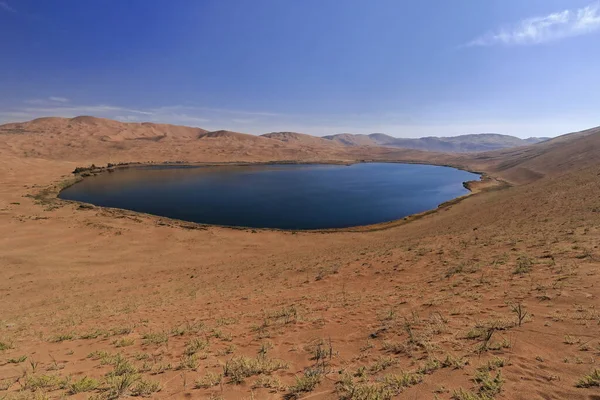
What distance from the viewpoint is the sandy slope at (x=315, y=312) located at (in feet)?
17.0

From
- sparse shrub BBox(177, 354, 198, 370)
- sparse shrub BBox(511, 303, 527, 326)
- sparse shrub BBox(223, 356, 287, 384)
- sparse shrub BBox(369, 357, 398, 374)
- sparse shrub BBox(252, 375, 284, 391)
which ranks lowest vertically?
sparse shrub BBox(177, 354, 198, 370)

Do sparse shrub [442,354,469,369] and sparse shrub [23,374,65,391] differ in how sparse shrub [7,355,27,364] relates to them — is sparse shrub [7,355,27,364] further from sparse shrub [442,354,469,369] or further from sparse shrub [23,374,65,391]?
sparse shrub [442,354,469,369]

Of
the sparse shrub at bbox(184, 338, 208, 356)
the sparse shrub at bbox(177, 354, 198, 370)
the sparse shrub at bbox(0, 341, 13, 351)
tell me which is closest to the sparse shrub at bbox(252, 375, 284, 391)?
the sparse shrub at bbox(177, 354, 198, 370)

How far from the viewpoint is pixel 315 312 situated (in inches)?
385

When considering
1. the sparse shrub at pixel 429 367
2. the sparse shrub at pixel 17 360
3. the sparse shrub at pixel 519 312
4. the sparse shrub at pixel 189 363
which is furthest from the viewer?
the sparse shrub at pixel 17 360

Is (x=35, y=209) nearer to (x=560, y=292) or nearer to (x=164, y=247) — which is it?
(x=164, y=247)

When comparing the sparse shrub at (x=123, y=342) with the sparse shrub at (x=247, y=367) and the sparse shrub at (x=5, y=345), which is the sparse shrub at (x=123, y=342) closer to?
the sparse shrub at (x=5, y=345)

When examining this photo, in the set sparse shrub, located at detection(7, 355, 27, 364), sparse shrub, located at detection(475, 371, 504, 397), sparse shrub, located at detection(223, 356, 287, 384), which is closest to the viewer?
sparse shrub, located at detection(475, 371, 504, 397)

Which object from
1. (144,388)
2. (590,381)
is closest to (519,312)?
(590,381)

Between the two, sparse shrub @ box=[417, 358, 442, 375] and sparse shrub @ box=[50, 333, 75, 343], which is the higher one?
sparse shrub @ box=[417, 358, 442, 375]

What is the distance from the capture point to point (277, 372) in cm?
585

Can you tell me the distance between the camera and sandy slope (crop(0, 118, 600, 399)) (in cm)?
519

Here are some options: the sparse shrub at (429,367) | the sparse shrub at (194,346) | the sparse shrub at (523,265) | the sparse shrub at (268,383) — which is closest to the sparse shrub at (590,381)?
the sparse shrub at (429,367)

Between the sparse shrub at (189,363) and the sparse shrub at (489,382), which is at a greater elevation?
the sparse shrub at (489,382)
